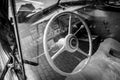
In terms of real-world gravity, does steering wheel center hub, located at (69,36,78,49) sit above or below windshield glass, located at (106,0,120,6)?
below

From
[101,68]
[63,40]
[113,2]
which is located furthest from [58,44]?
[113,2]

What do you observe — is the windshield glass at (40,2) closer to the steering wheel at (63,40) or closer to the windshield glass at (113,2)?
the steering wheel at (63,40)

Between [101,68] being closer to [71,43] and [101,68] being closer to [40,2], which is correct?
[71,43]

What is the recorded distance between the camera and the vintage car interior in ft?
4.85

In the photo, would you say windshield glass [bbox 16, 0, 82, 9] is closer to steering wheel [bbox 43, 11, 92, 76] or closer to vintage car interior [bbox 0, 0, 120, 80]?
vintage car interior [bbox 0, 0, 120, 80]

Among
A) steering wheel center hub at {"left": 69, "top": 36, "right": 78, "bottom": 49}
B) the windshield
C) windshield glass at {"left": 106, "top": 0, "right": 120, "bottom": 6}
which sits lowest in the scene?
steering wheel center hub at {"left": 69, "top": 36, "right": 78, "bottom": 49}

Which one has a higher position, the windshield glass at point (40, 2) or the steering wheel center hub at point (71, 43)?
the windshield glass at point (40, 2)

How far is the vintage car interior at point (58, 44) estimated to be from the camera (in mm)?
1478

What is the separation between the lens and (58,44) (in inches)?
57.3

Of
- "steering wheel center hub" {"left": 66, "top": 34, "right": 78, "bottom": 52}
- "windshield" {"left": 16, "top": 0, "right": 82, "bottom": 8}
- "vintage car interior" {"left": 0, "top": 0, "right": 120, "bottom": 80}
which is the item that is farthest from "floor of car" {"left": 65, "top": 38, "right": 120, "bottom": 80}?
"windshield" {"left": 16, "top": 0, "right": 82, "bottom": 8}

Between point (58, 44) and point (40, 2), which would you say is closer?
point (58, 44)

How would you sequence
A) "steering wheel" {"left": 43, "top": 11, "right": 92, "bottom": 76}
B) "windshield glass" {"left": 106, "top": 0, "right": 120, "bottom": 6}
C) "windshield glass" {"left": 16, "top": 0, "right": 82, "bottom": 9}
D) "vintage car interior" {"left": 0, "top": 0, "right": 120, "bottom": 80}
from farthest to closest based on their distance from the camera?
"windshield glass" {"left": 106, "top": 0, "right": 120, "bottom": 6}, "windshield glass" {"left": 16, "top": 0, "right": 82, "bottom": 9}, "vintage car interior" {"left": 0, "top": 0, "right": 120, "bottom": 80}, "steering wheel" {"left": 43, "top": 11, "right": 92, "bottom": 76}

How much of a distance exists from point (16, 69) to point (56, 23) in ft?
1.86

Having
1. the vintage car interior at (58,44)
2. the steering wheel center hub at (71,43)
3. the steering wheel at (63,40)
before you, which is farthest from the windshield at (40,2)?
the steering wheel center hub at (71,43)
